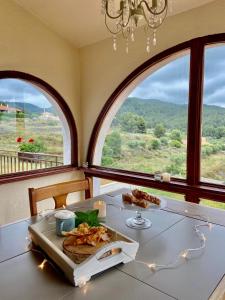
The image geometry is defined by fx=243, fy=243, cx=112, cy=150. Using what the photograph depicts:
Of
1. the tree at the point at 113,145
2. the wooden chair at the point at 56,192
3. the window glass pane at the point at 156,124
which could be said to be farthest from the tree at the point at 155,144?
the wooden chair at the point at 56,192

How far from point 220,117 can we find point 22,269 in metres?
2.07

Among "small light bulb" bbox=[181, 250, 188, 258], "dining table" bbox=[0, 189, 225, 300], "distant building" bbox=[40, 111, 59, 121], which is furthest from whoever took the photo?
"distant building" bbox=[40, 111, 59, 121]

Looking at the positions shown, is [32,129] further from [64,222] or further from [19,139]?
[64,222]

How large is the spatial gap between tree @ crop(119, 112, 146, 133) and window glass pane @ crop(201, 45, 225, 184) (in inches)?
30.0

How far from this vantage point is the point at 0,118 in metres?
2.71

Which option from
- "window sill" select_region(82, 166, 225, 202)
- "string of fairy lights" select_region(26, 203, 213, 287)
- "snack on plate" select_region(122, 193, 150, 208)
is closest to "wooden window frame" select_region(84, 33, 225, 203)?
"window sill" select_region(82, 166, 225, 202)

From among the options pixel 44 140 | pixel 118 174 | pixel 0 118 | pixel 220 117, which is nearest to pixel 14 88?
pixel 0 118

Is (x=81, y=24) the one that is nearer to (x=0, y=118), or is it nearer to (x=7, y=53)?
(x=7, y=53)

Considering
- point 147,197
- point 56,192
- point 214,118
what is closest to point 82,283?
point 147,197

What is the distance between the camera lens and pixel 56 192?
70.8 inches

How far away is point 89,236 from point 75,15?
2446 mm

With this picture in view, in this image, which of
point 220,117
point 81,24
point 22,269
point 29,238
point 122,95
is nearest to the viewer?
point 22,269

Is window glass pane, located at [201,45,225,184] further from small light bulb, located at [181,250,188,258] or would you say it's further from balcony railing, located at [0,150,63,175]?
balcony railing, located at [0,150,63,175]

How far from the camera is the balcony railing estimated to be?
2.75 m
